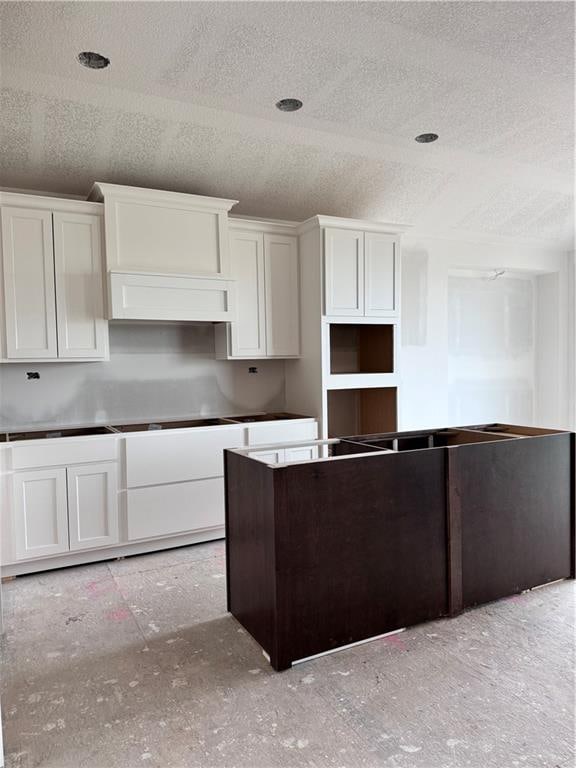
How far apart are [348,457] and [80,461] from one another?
186cm

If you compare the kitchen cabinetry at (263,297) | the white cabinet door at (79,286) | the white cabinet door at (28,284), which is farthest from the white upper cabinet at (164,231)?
the white cabinet door at (28,284)

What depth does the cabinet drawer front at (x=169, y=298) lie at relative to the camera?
140 inches

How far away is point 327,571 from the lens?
2.37 m

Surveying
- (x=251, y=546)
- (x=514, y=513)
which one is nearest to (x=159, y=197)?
(x=251, y=546)

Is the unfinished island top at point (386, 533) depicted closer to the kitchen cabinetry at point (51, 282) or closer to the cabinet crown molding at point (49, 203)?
the kitchen cabinetry at point (51, 282)

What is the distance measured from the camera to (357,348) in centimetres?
501

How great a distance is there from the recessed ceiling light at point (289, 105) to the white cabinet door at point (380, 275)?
4.27ft

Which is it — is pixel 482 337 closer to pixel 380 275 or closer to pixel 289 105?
pixel 380 275

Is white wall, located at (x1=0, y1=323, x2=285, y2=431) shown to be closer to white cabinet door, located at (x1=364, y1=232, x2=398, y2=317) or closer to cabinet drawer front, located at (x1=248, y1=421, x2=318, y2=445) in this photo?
cabinet drawer front, located at (x1=248, y1=421, x2=318, y2=445)

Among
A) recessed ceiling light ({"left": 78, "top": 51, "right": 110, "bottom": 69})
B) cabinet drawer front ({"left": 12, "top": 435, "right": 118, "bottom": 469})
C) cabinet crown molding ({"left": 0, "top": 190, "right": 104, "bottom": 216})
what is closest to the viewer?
recessed ceiling light ({"left": 78, "top": 51, "right": 110, "bottom": 69})

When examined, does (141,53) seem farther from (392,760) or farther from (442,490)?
(392,760)

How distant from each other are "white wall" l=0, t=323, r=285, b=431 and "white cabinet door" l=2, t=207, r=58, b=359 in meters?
0.35

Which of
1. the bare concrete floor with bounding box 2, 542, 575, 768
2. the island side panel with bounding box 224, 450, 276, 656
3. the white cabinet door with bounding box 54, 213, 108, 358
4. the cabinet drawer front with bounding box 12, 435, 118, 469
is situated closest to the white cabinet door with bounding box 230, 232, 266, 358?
the white cabinet door with bounding box 54, 213, 108, 358

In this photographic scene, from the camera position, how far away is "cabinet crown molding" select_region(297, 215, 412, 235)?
4.18 meters
